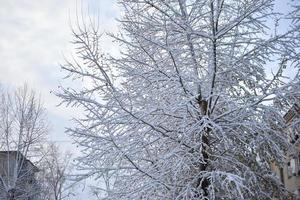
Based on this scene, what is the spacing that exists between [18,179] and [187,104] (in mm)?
24239

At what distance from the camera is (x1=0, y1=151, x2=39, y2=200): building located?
2822cm

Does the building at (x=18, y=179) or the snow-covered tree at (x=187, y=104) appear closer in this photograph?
the snow-covered tree at (x=187, y=104)

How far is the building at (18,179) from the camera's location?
28.2 meters

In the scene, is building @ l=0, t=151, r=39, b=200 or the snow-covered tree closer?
the snow-covered tree

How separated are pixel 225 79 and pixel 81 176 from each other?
2903 millimetres

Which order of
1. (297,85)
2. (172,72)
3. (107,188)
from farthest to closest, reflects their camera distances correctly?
(107,188) < (172,72) < (297,85)

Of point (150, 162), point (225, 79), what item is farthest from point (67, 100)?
point (225, 79)

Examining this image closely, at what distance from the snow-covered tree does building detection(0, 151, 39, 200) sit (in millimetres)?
21873

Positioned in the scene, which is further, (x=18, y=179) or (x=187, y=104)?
(x=18, y=179)

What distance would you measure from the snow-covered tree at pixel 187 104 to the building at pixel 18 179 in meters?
21.9

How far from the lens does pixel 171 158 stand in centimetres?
709

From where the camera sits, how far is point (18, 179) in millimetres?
28953

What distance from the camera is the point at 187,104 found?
6973 mm

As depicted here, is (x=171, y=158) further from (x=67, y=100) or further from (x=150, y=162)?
(x=67, y=100)
